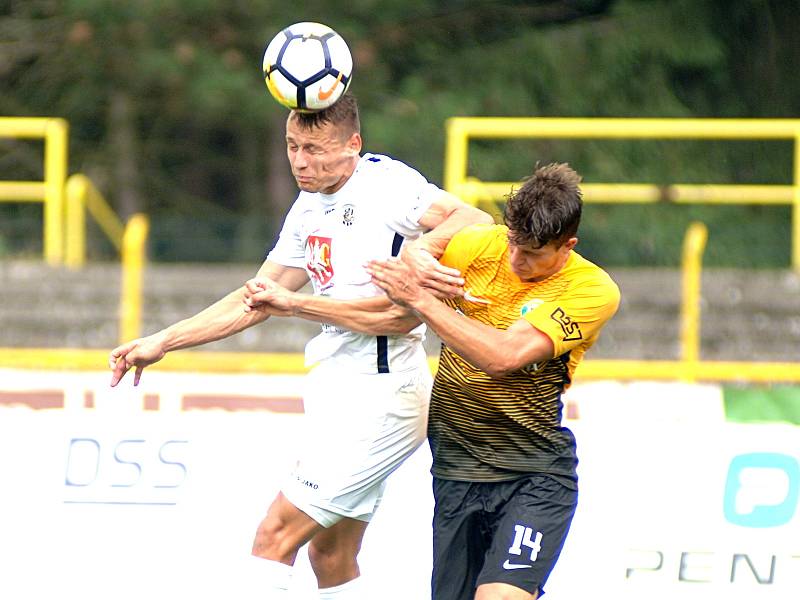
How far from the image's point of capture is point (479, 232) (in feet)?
14.1

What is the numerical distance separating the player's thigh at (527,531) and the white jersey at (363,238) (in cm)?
63

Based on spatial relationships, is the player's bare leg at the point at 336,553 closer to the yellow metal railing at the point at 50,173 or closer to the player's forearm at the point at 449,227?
the player's forearm at the point at 449,227

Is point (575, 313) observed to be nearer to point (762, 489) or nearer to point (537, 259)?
point (537, 259)

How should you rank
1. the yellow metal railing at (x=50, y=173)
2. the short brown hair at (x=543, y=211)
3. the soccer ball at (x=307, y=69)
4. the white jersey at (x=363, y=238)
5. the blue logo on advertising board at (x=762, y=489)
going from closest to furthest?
the short brown hair at (x=543, y=211), the soccer ball at (x=307, y=69), the white jersey at (x=363, y=238), the blue logo on advertising board at (x=762, y=489), the yellow metal railing at (x=50, y=173)

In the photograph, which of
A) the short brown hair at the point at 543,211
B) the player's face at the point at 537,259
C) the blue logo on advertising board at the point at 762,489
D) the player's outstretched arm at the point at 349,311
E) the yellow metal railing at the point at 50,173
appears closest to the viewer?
the short brown hair at the point at 543,211

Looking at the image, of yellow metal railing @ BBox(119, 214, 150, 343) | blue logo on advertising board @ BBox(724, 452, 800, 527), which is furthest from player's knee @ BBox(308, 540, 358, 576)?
yellow metal railing @ BBox(119, 214, 150, 343)

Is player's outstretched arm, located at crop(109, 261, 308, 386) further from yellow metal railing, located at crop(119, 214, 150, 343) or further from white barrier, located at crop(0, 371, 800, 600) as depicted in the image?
yellow metal railing, located at crop(119, 214, 150, 343)

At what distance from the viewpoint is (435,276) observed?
A: 402 cm

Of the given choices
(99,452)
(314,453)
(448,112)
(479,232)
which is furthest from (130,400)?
(448,112)

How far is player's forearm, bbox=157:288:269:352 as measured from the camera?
457cm

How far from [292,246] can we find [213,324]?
388mm

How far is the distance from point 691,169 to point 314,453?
1313 centimetres

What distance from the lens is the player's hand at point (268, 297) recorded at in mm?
4277

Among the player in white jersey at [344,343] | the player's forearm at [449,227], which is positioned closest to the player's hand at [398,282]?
the player's forearm at [449,227]
